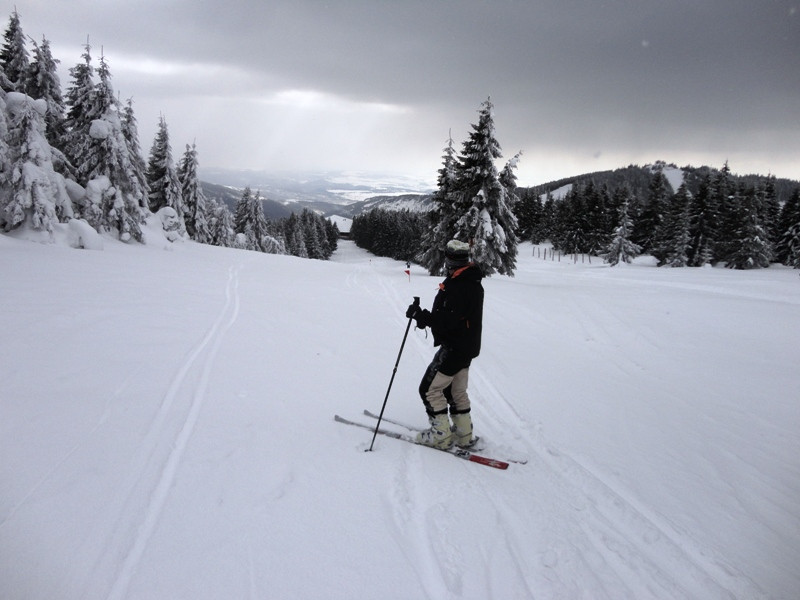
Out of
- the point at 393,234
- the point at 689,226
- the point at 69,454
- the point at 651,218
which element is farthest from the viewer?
the point at 393,234

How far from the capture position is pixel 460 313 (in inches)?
175

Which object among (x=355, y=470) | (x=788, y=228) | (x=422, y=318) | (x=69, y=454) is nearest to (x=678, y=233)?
(x=788, y=228)

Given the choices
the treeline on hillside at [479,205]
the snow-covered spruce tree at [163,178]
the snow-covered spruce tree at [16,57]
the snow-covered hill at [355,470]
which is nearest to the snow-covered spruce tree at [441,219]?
the treeline on hillside at [479,205]

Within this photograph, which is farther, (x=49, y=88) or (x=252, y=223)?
(x=252, y=223)

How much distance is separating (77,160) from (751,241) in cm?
6286

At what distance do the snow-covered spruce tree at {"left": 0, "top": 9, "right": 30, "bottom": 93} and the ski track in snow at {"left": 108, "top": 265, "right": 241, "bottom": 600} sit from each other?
3079 centimetres

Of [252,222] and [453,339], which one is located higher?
[252,222]

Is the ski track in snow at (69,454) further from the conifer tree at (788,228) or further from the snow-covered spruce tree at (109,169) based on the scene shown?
the conifer tree at (788,228)

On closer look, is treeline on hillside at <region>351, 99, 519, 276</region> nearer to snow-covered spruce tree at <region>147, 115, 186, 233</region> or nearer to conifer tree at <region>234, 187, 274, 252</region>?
snow-covered spruce tree at <region>147, 115, 186, 233</region>

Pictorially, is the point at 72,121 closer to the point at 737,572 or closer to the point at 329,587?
the point at 329,587

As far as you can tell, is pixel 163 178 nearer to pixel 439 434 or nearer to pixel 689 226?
pixel 439 434

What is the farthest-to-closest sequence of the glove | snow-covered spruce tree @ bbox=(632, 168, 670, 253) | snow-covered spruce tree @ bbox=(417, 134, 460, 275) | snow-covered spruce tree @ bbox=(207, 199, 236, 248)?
snow-covered spruce tree @ bbox=(632, 168, 670, 253)
snow-covered spruce tree @ bbox=(207, 199, 236, 248)
snow-covered spruce tree @ bbox=(417, 134, 460, 275)
the glove

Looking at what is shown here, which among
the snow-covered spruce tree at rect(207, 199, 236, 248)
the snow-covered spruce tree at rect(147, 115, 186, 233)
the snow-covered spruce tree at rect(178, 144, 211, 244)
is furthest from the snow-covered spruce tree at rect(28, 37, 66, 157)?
the snow-covered spruce tree at rect(207, 199, 236, 248)

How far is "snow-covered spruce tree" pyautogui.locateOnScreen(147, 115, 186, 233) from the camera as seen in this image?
3500 centimetres
